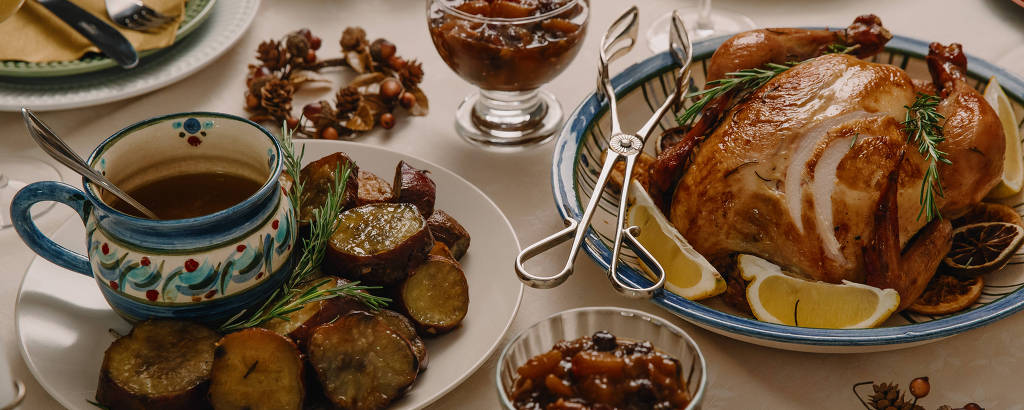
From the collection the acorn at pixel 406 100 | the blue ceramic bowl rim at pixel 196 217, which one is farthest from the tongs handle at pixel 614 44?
the blue ceramic bowl rim at pixel 196 217

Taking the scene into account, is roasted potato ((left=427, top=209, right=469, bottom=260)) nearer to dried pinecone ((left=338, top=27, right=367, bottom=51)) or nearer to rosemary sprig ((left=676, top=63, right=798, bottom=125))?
rosemary sprig ((left=676, top=63, right=798, bottom=125))

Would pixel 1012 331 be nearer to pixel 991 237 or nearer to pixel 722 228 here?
pixel 991 237

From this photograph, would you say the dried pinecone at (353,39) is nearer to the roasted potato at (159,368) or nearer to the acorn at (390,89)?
the acorn at (390,89)

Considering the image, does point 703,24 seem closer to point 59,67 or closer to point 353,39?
point 353,39

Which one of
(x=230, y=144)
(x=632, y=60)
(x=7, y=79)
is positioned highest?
(x=230, y=144)

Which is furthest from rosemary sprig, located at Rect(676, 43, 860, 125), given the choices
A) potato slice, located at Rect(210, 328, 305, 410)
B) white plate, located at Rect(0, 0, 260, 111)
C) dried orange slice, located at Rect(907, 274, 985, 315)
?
white plate, located at Rect(0, 0, 260, 111)

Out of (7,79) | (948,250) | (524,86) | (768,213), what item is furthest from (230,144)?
(948,250)

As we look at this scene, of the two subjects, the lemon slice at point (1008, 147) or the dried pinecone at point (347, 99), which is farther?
the dried pinecone at point (347, 99)
